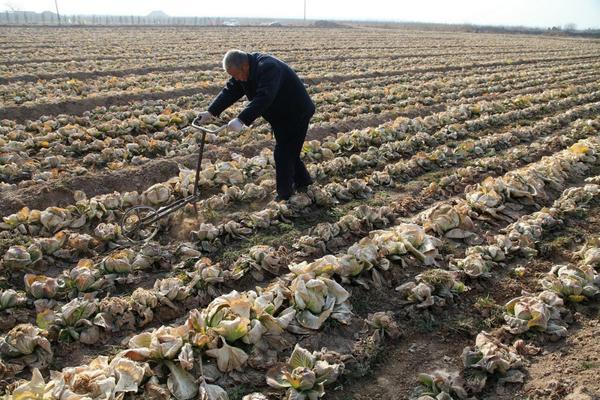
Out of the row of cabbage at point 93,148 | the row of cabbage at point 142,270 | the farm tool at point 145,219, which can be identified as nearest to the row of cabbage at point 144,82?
the row of cabbage at point 93,148

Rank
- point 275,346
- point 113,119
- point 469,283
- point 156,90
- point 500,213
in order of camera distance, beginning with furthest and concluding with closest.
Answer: point 156,90, point 113,119, point 500,213, point 469,283, point 275,346

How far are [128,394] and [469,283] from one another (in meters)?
3.26

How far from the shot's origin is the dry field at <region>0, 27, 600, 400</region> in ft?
12.1

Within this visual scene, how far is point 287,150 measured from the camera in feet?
Result: 21.0

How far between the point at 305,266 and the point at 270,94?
81.3 inches

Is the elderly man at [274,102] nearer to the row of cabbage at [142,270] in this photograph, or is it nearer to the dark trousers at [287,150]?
the dark trousers at [287,150]

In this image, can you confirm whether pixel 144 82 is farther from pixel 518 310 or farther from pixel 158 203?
pixel 518 310

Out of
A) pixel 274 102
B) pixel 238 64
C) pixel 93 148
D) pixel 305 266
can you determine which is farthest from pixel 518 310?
pixel 93 148

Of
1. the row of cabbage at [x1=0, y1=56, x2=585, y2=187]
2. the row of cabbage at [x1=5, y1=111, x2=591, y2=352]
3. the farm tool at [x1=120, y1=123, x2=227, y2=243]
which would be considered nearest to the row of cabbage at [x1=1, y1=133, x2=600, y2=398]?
the row of cabbage at [x1=5, y1=111, x2=591, y2=352]

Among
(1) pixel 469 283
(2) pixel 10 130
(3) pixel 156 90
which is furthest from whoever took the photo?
(3) pixel 156 90

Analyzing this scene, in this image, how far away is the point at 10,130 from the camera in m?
9.45

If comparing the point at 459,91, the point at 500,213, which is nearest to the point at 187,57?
the point at 459,91

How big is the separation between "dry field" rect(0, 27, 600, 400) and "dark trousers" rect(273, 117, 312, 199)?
0.32 metres

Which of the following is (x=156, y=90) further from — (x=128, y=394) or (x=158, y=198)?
(x=128, y=394)
